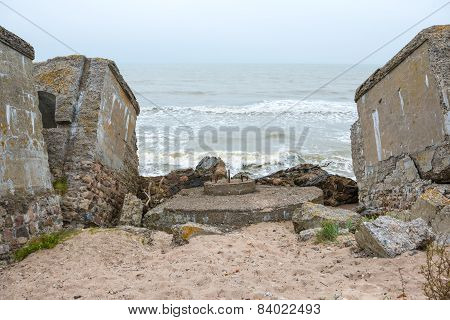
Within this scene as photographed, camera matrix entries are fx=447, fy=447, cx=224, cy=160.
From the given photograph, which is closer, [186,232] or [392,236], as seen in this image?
[392,236]

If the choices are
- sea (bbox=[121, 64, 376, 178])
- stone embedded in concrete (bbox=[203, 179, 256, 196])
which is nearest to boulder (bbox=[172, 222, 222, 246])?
stone embedded in concrete (bbox=[203, 179, 256, 196])

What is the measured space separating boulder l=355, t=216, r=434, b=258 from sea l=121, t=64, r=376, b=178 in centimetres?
891

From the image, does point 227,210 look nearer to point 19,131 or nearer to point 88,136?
point 88,136

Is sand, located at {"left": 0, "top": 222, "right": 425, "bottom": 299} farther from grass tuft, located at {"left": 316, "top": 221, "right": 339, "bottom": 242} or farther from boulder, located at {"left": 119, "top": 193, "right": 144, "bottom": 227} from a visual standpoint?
boulder, located at {"left": 119, "top": 193, "right": 144, "bottom": 227}

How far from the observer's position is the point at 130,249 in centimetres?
555

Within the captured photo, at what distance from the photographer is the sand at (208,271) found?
3.66 metres

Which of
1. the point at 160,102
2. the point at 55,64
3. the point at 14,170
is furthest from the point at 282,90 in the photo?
the point at 14,170

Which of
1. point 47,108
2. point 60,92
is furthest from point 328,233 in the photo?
point 47,108

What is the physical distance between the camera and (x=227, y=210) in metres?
7.15

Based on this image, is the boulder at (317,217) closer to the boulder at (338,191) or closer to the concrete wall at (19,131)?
the boulder at (338,191)

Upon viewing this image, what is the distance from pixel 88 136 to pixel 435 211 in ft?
16.6

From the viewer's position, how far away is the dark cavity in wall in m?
7.90

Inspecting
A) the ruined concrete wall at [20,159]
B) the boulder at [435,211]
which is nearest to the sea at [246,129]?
the ruined concrete wall at [20,159]
